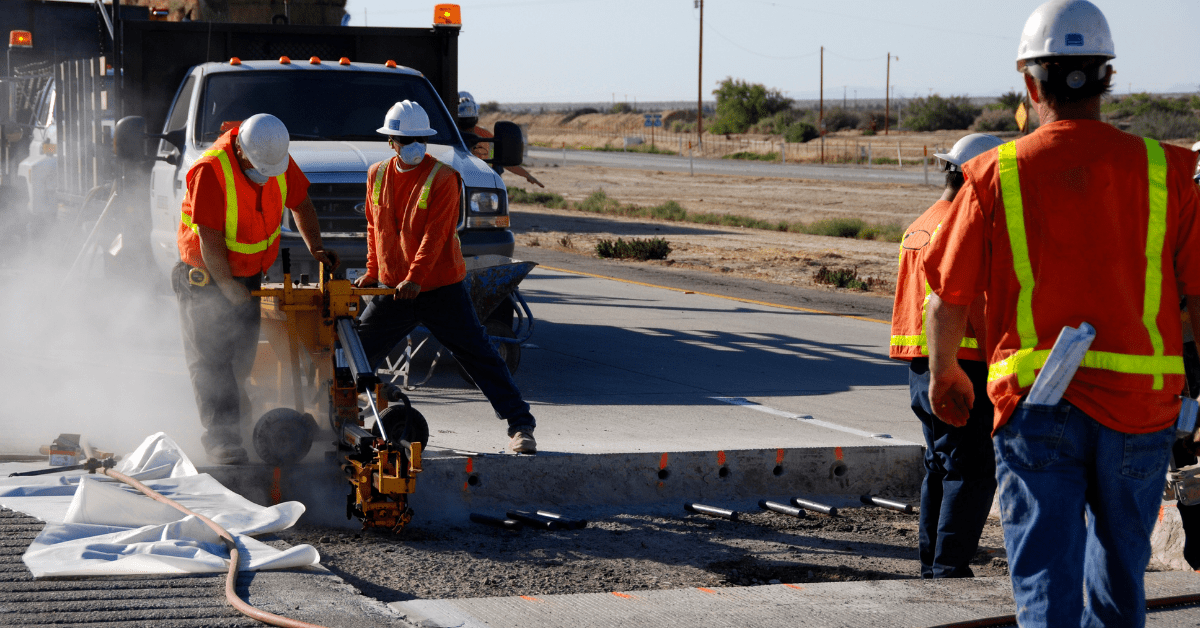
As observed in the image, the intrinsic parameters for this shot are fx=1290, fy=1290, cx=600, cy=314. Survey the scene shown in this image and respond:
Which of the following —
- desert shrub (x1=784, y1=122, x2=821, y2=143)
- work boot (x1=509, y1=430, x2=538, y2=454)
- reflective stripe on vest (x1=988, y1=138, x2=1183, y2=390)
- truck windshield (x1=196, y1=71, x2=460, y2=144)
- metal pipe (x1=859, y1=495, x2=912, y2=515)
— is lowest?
metal pipe (x1=859, y1=495, x2=912, y2=515)

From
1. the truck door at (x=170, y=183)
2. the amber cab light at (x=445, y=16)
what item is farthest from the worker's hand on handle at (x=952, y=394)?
the amber cab light at (x=445, y=16)

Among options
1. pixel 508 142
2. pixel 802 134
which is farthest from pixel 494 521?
pixel 802 134

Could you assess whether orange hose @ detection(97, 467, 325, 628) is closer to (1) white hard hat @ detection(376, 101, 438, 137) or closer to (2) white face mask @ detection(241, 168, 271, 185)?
(2) white face mask @ detection(241, 168, 271, 185)

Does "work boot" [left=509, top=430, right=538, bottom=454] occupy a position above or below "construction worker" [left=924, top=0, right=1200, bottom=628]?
below

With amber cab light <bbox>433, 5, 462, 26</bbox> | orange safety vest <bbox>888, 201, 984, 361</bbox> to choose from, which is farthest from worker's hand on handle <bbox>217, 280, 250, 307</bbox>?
amber cab light <bbox>433, 5, 462, 26</bbox>

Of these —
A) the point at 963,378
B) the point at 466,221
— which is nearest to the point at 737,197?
the point at 466,221

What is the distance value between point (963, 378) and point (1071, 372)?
434 mm

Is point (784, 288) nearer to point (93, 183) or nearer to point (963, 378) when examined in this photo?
point (93, 183)

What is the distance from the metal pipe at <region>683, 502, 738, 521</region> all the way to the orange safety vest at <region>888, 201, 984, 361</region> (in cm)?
162

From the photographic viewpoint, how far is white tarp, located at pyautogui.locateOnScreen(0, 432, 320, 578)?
15.1 ft

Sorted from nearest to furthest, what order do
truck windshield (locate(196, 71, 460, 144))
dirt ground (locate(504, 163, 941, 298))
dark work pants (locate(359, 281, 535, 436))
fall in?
dark work pants (locate(359, 281, 535, 436)), truck windshield (locate(196, 71, 460, 144)), dirt ground (locate(504, 163, 941, 298))

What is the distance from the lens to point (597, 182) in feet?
159

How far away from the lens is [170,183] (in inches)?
372

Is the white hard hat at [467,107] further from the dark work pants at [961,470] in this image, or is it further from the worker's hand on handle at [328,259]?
the dark work pants at [961,470]
